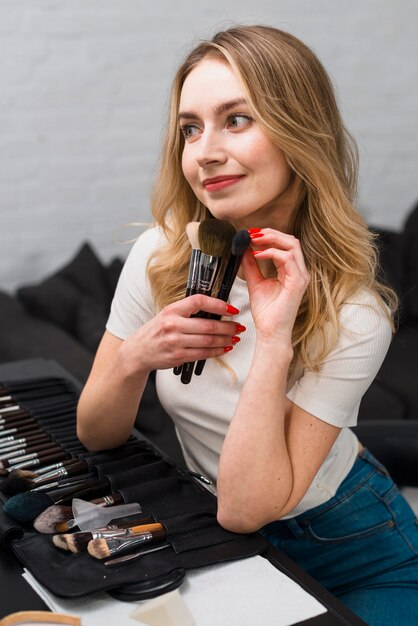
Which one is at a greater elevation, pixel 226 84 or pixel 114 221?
pixel 226 84

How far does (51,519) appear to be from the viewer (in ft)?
3.30

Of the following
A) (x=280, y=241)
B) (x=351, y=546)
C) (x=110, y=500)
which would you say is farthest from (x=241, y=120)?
(x=351, y=546)

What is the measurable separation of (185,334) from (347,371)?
0.77 ft

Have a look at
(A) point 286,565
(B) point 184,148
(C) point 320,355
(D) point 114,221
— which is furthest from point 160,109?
(A) point 286,565

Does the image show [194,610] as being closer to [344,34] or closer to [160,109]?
[160,109]

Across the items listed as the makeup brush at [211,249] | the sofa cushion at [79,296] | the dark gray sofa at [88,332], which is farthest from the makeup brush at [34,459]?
the sofa cushion at [79,296]

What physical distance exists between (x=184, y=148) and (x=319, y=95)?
0.20m

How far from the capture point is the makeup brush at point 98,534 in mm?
958

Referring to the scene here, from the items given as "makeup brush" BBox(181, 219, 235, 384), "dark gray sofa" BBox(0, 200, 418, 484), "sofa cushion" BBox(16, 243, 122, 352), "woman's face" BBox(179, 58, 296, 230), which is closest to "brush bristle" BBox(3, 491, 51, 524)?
"makeup brush" BBox(181, 219, 235, 384)

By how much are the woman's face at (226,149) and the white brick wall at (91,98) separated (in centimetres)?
129

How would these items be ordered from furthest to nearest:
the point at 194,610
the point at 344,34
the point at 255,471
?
the point at 344,34
the point at 255,471
the point at 194,610

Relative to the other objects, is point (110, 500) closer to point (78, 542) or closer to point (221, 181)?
point (78, 542)

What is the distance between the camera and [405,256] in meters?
2.75

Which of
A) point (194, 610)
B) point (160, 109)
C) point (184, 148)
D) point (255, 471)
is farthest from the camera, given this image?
point (160, 109)
